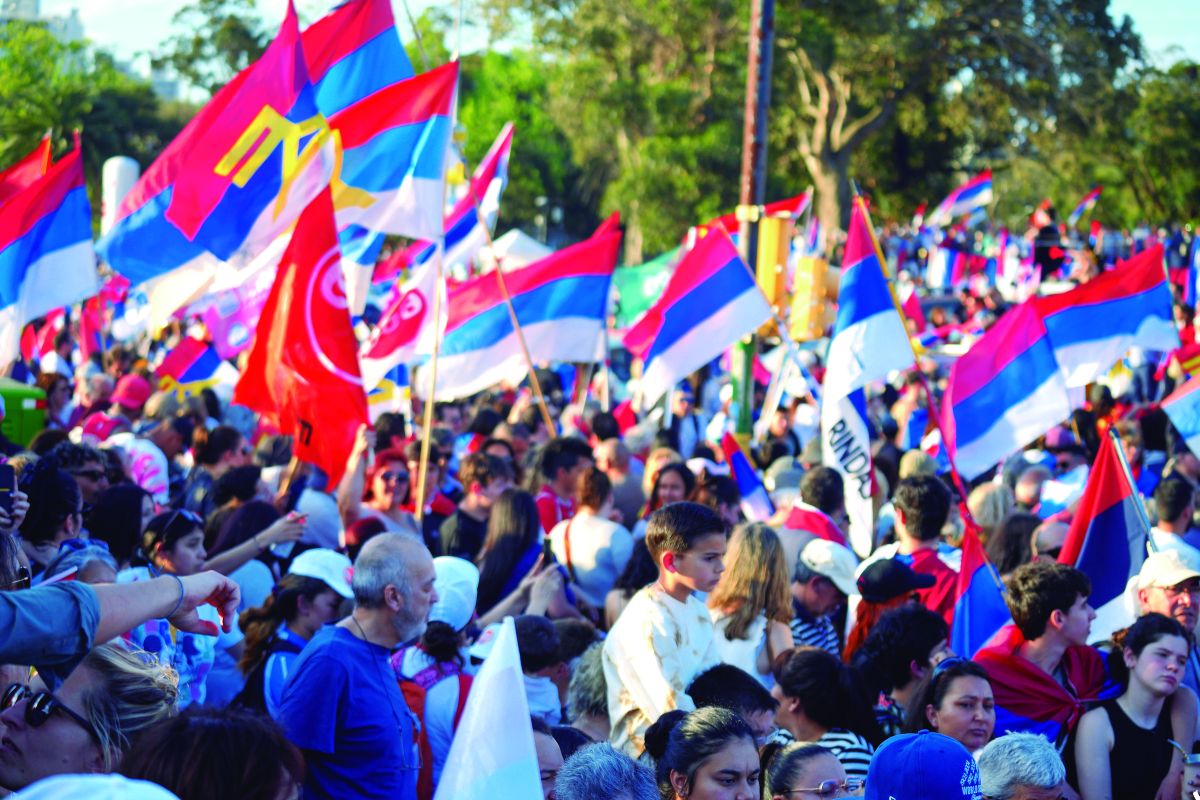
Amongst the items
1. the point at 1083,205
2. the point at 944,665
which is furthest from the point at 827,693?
the point at 1083,205

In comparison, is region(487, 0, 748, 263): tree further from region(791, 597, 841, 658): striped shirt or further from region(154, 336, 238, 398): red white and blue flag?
region(791, 597, 841, 658): striped shirt

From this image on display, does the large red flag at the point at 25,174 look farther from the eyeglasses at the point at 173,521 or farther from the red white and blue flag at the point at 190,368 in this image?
the eyeglasses at the point at 173,521

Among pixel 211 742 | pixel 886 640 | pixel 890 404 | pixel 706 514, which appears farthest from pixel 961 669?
pixel 890 404

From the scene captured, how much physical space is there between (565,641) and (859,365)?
10.6 feet

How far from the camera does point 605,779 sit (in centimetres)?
346

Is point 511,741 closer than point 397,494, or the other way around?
point 511,741

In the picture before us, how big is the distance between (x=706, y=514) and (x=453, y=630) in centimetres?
99

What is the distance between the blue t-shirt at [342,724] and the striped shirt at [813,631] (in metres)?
2.20

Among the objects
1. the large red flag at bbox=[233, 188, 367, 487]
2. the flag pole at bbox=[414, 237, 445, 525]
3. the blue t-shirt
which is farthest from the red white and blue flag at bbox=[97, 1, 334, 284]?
the blue t-shirt

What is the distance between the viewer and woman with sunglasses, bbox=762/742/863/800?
3.85 m

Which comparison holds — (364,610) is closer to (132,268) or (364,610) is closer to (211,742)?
(211,742)

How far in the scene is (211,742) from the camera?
2455mm

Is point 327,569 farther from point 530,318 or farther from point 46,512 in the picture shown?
point 530,318

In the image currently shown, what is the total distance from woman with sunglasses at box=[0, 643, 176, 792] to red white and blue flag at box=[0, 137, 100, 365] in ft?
21.3
